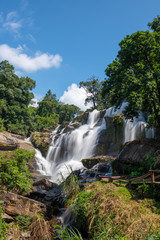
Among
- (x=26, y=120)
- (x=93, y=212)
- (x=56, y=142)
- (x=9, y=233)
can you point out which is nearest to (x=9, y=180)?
(x=9, y=233)

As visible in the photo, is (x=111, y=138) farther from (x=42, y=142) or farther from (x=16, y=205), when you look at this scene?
(x=16, y=205)

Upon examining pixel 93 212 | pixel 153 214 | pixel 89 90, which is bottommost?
pixel 93 212

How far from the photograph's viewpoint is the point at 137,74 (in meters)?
12.1

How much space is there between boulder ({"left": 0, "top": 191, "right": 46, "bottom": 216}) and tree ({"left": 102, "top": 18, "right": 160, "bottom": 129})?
791 cm

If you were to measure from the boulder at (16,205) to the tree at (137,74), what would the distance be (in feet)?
26.0

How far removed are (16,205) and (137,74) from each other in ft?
35.6

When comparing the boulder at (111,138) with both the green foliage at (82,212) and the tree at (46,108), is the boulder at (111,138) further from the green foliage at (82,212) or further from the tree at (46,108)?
the tree at (46,108)

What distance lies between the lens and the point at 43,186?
12102mm

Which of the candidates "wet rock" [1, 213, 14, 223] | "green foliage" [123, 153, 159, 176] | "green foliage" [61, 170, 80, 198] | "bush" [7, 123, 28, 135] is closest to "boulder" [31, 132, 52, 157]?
"bush" [7, 123, 28, 135]

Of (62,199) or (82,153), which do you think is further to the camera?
(82,153)

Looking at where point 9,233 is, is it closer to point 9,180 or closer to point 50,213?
point 9,180

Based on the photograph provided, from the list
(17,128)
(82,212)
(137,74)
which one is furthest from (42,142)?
(82,212)

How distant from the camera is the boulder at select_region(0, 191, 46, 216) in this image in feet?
23.2

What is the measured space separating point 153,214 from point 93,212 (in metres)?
2.00
